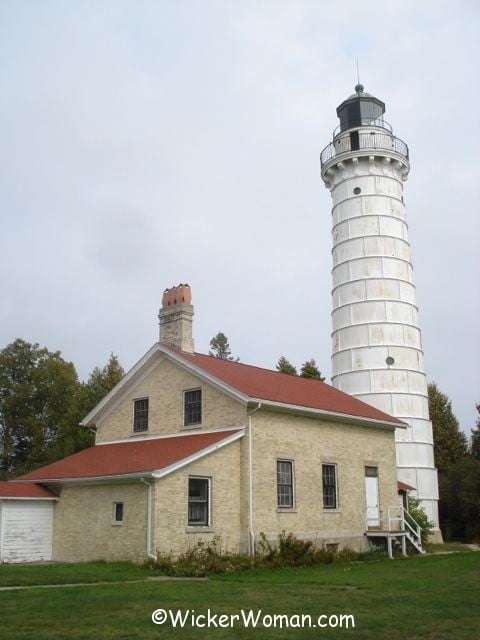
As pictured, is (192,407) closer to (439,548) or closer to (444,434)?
(439,548)

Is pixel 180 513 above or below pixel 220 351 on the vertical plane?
below

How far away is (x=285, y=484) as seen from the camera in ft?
68.9

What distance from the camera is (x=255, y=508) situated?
65.0ft

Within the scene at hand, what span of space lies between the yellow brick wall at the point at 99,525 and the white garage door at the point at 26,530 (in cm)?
25

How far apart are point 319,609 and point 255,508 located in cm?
981

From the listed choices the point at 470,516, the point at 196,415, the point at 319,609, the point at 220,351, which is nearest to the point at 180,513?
the point at 196,415

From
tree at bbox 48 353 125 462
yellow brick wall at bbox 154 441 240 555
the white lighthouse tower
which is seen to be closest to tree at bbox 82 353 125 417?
tree at bbox 48 353 125 462

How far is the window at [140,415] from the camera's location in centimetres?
2330

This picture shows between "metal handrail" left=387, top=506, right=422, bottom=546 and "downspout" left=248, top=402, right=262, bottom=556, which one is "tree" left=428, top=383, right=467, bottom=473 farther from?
"downspout" left=248, top=402, right=262, bottom=556

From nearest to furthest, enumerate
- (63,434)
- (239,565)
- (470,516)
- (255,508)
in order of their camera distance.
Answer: (239,565)
(255,508)
(470,516)
(63,434)

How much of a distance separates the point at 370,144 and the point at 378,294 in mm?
8160

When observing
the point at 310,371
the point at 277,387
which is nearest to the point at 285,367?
the point at 310,371

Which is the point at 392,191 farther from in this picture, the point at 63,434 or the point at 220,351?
the point at 220,351

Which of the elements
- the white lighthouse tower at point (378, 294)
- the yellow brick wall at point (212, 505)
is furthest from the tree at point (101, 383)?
the yellow brick wall at point (212, 505)
